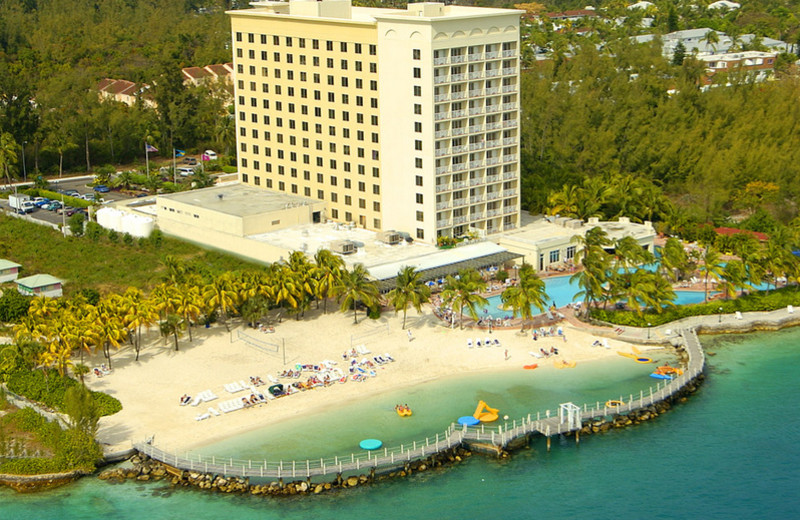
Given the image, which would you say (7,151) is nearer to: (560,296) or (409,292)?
(409,292)

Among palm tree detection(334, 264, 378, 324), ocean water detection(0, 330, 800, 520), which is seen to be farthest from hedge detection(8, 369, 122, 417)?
palm tree detection(334, 264, 378, 324)

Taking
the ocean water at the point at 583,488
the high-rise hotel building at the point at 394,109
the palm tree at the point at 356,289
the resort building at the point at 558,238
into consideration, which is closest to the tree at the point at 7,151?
the high-rise hotel building at the point at 394,109

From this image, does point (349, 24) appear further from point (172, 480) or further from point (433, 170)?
point (172, 480)

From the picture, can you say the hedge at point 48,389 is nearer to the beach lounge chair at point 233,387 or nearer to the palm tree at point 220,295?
the beach lounge chair at point 233,387

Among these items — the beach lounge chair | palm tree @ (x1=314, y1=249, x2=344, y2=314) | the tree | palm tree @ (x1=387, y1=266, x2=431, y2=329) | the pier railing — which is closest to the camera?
the pier railing

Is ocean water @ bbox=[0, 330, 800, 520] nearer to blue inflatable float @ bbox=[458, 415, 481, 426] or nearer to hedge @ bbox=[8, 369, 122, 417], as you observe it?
blue inflatable float @ bbox=[458, 415, 481, 426]

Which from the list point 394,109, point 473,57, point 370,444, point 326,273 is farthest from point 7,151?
point 370,444

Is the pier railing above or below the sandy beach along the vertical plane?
below
